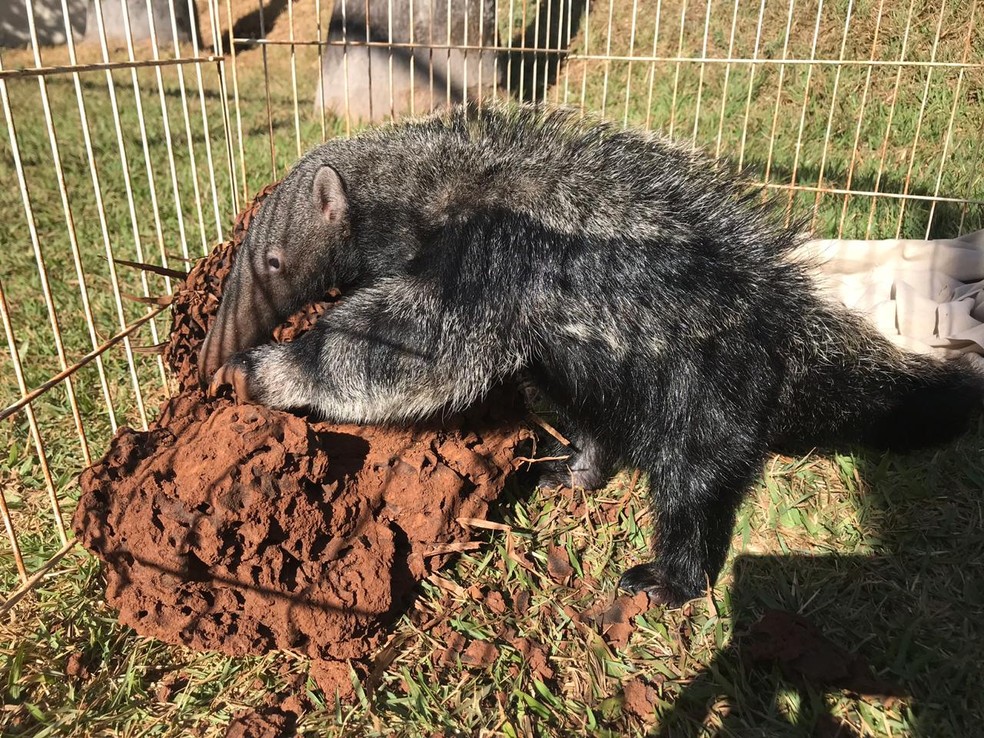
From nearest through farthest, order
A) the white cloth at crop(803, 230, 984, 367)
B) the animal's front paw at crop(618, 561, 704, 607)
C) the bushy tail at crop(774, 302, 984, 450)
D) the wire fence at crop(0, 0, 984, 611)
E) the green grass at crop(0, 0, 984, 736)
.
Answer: the green grass at crop(0, 0, 984, 736) → the animal's front paw at crop(618, 561, 704, 607) → the bushy tail at crop(774, 302, 984, 450) → the wire fence at crop(0, 0, 984, 611) → the white cloth at crop(803, 230, 984, 367)

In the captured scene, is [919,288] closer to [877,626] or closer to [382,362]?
[877,626]

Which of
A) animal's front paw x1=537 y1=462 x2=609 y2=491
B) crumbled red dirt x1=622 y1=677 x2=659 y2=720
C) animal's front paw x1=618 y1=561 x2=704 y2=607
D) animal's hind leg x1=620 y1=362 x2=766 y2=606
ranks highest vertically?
animal's hind leg x1=620 y1=362 x2=766 y2=606

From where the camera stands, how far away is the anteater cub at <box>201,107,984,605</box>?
277 cm

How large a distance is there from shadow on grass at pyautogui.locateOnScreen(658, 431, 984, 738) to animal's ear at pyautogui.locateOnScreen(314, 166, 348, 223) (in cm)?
222

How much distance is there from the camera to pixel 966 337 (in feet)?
12.5

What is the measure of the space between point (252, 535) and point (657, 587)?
61.0 inches

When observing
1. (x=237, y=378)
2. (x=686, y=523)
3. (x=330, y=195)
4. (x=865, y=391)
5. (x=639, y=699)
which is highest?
(x=330, y=195)

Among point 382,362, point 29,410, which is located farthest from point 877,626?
point 29,410

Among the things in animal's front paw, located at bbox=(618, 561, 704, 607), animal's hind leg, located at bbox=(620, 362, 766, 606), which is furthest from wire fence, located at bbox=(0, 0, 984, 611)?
animal's front paw, located at bbox=(618, 561, 704, 607)

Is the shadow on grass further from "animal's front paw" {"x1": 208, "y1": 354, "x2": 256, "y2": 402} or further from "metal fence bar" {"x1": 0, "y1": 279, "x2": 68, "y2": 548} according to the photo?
"metal fence bar" {"x1": 0, "y1": 279, "x2": 68, "y2": 548}

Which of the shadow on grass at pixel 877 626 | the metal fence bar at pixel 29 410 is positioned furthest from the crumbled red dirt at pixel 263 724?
the shadow on grass at pixel 877 626

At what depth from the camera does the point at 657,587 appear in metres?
2.88

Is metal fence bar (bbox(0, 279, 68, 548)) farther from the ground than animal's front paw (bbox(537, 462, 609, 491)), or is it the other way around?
metal fence bar (bbox(0, 279, 68, 548))

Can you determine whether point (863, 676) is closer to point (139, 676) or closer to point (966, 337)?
point (966, 337)
